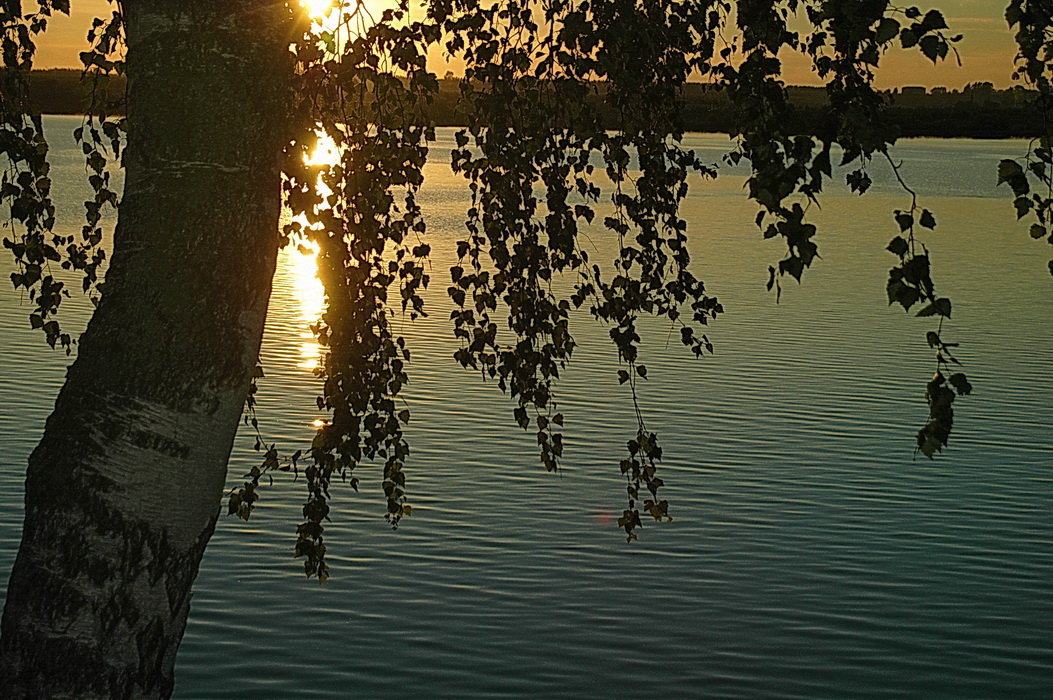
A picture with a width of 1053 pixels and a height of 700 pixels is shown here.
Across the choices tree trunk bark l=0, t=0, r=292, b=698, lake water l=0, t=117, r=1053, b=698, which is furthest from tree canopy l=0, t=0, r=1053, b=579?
lake water l=0, t=117, r=1053, b=698

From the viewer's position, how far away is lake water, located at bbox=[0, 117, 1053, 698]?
893cm

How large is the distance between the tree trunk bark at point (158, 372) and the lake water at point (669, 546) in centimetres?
489

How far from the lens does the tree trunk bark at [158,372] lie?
3.54m

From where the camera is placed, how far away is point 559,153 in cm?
496

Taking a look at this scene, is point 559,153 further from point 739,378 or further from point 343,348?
point 739,378

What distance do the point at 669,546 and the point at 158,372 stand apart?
7.99 m

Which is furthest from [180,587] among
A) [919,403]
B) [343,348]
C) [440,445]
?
[919,403]

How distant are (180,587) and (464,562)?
22.8ft

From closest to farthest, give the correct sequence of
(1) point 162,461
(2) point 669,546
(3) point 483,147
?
(1) point 162,461, (3) point 483,147, (2) point 669,546

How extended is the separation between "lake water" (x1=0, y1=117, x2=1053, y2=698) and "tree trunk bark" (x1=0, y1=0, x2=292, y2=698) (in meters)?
4.89

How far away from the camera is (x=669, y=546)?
1120 cm

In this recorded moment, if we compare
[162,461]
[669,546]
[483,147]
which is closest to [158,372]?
[162,461]

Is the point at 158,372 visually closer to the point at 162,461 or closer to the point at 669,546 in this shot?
the point at 162,461

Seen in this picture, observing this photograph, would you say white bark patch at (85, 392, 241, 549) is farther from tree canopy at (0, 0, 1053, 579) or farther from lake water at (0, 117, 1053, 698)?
lake water at (0, 117, 1053, 698)
